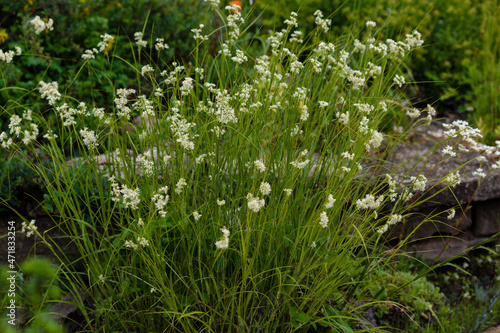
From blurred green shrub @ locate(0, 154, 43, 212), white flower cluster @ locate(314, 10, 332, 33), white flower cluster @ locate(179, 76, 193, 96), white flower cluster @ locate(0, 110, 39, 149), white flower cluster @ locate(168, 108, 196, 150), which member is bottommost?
blurred green shrub @ locate(0, 154, 43, 212)

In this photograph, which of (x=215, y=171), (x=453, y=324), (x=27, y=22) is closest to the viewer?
(x=215, y=171)

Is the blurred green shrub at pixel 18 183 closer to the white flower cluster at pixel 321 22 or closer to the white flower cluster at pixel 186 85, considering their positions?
the white flower cluster at pixel 186 85

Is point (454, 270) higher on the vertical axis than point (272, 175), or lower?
lower

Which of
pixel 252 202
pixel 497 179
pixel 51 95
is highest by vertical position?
pixel 51 95

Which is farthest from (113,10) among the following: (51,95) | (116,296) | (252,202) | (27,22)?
(252,202)

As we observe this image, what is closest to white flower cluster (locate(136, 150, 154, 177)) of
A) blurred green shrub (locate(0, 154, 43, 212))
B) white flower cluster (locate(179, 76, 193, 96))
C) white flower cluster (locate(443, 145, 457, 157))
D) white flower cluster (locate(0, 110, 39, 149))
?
white flower cluster (locate(179, 76, 193, 96))

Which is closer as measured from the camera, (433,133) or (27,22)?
(27,22)

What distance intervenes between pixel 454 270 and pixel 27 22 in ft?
15.1

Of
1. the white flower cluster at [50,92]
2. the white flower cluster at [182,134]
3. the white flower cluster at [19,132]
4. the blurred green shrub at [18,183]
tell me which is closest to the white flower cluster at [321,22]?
the white flower cluster at [182,134]

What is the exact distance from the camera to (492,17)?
6.14 meters

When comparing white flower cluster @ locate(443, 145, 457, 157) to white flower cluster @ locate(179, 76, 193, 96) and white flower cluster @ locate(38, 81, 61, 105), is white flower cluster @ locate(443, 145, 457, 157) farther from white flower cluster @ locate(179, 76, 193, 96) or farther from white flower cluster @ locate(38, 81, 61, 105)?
white flower cluster @ locate(38, 81, 61, 105)

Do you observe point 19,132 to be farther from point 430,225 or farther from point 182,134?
point 430,225

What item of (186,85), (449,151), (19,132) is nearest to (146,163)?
(186,85)

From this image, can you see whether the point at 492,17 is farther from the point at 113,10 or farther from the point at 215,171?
the point at 215,171
